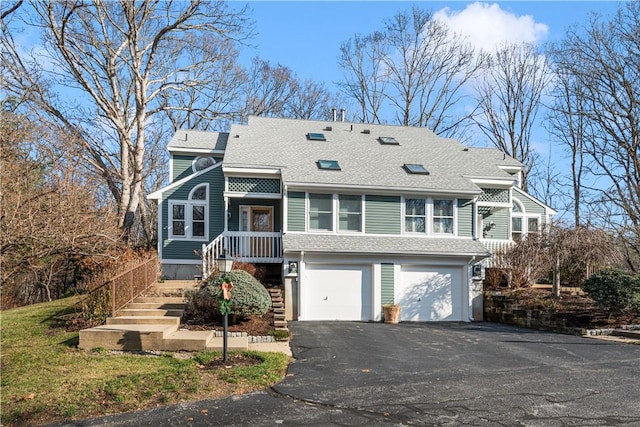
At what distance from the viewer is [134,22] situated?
21875mm

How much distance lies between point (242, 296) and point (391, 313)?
5.89 m

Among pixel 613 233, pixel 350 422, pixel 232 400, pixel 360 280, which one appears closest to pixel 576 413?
pixel 350 422

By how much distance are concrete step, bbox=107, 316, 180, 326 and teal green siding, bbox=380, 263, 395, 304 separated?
281 inches

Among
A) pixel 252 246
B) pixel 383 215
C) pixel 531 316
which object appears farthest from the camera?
pixel 252 246

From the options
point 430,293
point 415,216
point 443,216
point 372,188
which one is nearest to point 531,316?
point 430,293

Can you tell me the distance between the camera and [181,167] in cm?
2048

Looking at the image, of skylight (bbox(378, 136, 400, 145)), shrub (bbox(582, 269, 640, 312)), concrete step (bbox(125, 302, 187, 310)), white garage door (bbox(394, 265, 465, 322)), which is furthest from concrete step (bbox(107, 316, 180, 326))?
skylight (bbox(378, 136, 400, 145))

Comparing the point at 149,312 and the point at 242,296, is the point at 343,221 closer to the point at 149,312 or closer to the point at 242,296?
the point at 242,296

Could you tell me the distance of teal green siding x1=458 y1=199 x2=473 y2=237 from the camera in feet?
56.4

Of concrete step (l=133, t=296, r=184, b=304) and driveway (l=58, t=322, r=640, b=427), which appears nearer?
driveway (l=58, t=322, r=640, b=427)

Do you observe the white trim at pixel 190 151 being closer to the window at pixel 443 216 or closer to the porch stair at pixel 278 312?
the porch stair at pixel 278 312

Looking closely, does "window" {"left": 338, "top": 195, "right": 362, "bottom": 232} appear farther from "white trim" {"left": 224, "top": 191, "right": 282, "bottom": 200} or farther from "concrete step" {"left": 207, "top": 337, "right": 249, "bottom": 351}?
"concrete step" {"left": 207, "top": 337, "right": 249, "bottom": 351}

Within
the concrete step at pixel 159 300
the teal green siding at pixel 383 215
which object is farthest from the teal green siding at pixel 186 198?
the teal green siding at pixel 383 215

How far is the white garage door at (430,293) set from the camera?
1617cm
